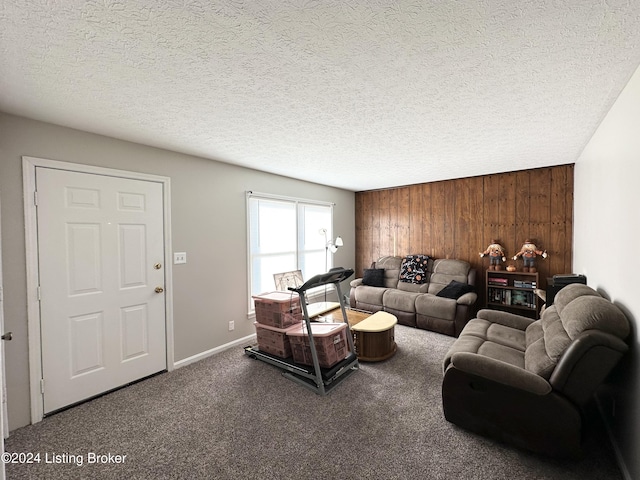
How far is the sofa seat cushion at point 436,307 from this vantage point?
3.83 meters

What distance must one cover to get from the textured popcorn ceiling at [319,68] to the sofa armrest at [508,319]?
1.83m

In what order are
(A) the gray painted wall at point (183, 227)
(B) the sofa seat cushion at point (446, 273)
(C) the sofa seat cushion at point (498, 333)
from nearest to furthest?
(A) the gray painted wall at point (183, 227) → (C) the sofa seat cushion at point (498, 333) → (B) the sofa seat cushion at point (446, 273)

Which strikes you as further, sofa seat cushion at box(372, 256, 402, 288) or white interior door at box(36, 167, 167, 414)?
sofa seat cushion at box(372, 256, 402, 288)

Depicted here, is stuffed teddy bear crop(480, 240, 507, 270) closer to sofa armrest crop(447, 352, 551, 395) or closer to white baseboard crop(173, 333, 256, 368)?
sofa armrest crop(447, 352, 551, 395)

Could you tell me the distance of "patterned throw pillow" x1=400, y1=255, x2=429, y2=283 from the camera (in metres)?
4.69

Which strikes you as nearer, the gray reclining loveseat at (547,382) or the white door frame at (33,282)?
the gray reclining loveseat at (547,382)

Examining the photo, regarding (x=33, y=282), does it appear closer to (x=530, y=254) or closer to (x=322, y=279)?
(x=322, y=279)

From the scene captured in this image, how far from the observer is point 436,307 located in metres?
3.93

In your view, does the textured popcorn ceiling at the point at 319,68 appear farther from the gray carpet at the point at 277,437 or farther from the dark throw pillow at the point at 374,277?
the dark throw pillow at the point at 374,277

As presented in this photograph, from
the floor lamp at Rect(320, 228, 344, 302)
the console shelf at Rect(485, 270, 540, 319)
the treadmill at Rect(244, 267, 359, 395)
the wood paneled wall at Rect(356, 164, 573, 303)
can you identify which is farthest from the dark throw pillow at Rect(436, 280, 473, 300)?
the treadmill at Rect(244, 267, 359, 395)

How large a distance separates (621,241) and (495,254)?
8.24 ft

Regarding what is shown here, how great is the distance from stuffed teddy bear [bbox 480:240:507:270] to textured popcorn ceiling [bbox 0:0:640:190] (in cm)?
192

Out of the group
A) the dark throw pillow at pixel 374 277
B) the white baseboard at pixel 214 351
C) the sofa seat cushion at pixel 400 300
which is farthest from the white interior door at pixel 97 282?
the dark throw pillow at pixel 374 277

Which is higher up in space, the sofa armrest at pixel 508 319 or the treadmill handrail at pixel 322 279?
the treadmill handrail at pixel 322 279
